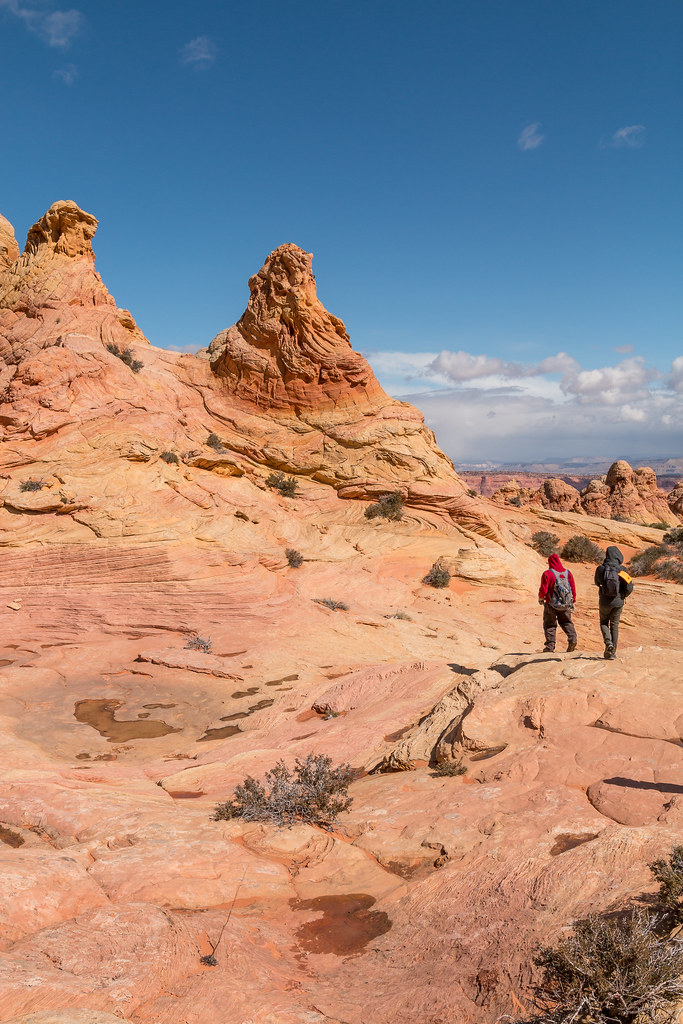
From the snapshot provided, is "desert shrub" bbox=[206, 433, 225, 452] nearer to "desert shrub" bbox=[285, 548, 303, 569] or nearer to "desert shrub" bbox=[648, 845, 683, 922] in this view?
"desert shrub" bbox=[285, 548, 303, 569]

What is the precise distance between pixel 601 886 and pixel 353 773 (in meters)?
4.33

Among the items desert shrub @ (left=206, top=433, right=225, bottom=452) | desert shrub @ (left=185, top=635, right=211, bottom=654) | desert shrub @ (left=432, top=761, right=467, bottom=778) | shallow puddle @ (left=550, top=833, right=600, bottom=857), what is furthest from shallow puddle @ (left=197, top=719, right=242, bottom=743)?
desert shrub @ (left=206, top=433, right=225, bottom=452)

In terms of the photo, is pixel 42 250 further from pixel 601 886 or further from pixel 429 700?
pixel 601 886

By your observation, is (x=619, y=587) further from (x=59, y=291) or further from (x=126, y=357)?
(x=59, y=291)

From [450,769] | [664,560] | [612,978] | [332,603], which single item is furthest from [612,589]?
[664,560]

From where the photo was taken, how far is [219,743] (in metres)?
A: 10.2

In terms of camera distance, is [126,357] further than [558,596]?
Yes

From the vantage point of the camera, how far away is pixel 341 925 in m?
4.45

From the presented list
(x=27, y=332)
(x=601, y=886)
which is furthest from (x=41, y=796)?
(x=27, y=332)

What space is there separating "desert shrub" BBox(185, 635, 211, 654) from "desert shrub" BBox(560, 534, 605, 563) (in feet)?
60.9

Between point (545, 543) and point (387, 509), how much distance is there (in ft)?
29.4

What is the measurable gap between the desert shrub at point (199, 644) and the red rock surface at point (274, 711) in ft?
0.68

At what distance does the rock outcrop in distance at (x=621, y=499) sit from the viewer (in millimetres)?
41844

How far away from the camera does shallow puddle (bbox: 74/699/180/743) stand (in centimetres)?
1078
